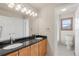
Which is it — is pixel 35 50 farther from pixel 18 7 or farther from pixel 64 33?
pixel 18 7

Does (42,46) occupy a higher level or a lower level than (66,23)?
lower

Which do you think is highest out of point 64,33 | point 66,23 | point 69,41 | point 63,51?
point 66,23

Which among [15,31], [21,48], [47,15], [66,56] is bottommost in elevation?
[66,56]

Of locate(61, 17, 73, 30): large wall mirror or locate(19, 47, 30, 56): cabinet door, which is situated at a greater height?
locate(61, 17, 73, 30): large wall mirror

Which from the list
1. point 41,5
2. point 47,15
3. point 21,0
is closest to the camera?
point 21,0

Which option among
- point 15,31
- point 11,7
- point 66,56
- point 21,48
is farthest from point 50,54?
point 11,7

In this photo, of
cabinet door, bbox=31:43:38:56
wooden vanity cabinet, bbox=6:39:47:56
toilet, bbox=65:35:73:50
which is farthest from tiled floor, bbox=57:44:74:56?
cabinet door, bbox=31:43:38:56

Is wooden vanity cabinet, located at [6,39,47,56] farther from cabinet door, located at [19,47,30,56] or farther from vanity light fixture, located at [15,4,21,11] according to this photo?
vanity light fixture, located at [15,4,21,11]

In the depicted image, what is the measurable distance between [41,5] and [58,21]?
41cm

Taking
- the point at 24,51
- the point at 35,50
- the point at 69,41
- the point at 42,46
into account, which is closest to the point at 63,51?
the point at 69,41

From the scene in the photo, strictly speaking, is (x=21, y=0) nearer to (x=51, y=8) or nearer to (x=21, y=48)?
(x=51, y=8)

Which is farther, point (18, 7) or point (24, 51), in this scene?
point (18, 7)

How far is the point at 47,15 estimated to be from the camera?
1718 millimetres

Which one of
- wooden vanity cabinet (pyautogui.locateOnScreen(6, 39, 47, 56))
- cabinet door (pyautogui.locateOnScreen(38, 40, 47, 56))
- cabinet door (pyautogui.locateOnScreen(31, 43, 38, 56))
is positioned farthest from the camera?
cabinet door (pyautogui.locateOnScreen(38, 40, 47, 56))
